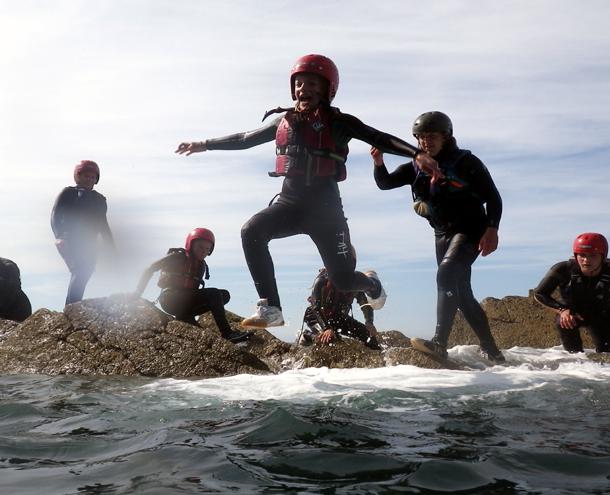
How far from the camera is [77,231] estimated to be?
1120 centimetres

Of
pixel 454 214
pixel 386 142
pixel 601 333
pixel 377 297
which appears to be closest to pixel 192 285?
pixel 377 297

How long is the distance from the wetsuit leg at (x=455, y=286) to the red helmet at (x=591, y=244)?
82.2 inches

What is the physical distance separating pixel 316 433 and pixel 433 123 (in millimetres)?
4287

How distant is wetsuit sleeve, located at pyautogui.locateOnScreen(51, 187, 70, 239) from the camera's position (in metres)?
11.1

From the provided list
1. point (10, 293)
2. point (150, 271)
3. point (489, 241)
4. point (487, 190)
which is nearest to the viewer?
point (489, 241)

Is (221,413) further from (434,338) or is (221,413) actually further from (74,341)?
(74,341)

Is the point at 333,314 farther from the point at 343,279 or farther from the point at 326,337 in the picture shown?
the point at 343,279

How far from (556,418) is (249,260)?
343 centimetres

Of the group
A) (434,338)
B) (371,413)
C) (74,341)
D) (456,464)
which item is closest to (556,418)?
(371,413)

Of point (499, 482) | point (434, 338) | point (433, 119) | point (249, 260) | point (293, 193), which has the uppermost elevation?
point (433, 119)

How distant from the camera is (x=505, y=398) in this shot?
612cm

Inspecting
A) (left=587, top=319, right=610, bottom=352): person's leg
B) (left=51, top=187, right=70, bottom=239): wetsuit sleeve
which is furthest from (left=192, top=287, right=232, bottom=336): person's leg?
(left=587, top=319, right=610, bottom=352): person's leg

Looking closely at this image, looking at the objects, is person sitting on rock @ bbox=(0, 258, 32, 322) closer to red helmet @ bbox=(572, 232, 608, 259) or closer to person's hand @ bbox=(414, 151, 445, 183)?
person's hand @ bbox=(414, 151, 445, 183)

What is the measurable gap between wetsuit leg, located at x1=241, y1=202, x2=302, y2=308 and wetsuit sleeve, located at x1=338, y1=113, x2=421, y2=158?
989 mm
